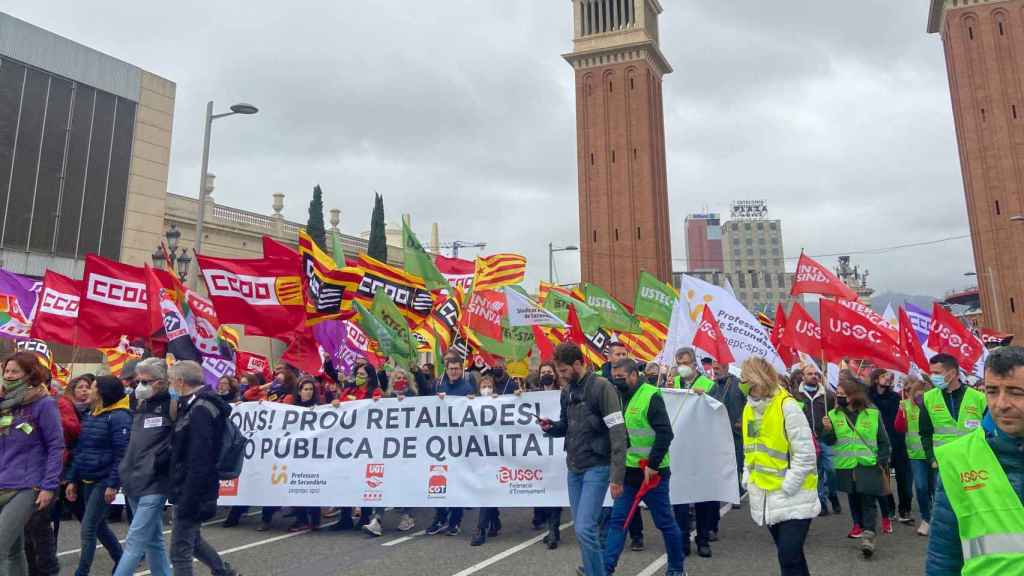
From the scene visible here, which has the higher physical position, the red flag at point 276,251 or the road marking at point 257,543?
the red flag at point 276,251

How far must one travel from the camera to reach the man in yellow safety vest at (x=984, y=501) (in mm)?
1923

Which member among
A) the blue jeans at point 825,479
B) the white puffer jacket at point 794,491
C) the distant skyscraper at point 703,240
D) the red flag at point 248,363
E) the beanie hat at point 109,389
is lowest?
the blue jeans at point 825,479

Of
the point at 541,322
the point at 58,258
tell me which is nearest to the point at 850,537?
the point at 541,322

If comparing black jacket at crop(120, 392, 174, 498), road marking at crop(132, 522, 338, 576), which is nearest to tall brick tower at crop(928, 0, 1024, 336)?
road marking at crop(132, 522, 338, 576)

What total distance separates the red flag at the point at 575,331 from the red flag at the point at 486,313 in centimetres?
317

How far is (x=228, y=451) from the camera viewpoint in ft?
17.3

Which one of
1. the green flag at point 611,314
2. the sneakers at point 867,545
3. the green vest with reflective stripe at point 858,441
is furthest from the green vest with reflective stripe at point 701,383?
the green flag at point 611,314

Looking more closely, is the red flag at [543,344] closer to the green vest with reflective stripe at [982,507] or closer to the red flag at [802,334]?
the red flag at [802,334]

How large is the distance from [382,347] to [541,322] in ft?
8.32

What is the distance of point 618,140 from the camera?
59562 millimetres

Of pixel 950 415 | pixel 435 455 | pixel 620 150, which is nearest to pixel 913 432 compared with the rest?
pixel 950 415

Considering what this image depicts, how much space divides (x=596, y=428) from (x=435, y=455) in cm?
340

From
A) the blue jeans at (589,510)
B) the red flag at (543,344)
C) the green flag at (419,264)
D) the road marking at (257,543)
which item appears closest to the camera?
the blue jeans at (589,510)

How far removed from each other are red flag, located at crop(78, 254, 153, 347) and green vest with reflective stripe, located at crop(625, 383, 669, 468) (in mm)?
8714
